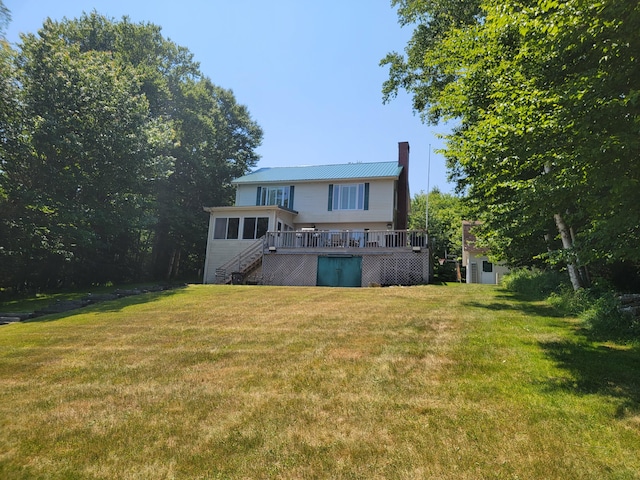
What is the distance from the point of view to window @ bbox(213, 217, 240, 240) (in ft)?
78.6

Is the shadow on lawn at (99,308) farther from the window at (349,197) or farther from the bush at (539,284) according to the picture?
Result: the bush at (539,284)

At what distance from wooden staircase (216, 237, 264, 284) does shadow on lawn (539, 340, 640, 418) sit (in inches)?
643

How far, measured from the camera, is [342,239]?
20.0 metres

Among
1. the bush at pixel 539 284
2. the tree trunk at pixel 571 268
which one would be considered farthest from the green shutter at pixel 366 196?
the tree trunk at pixel 571 268

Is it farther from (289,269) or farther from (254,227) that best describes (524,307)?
(254,227)

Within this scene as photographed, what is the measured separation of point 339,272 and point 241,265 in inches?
247

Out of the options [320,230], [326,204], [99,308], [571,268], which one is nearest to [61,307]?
[99,308]

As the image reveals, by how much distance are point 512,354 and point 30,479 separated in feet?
18.8

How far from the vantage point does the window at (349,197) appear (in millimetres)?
23375

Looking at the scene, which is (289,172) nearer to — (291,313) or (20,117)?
(20,117)

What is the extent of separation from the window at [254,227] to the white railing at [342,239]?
2.55m

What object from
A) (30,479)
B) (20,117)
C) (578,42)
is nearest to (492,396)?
(30,479)

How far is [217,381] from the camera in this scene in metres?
4.71

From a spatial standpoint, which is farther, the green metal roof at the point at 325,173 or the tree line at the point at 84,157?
the green metal roof at the point at 325,173
